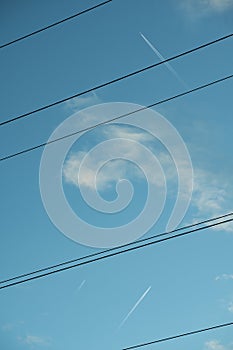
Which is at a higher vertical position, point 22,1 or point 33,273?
point 22,1

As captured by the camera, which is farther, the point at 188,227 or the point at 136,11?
the point at 136,11

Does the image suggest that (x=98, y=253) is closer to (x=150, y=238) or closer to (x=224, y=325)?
(x=150, y=238)

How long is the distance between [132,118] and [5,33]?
2079mm

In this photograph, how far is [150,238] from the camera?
18.2 feet

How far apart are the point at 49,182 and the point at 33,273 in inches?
116

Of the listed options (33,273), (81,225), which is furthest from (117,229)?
(33,273)

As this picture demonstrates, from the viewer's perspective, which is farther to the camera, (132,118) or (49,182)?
(49,182)

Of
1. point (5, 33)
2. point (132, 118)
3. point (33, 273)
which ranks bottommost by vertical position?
point (33, 273)

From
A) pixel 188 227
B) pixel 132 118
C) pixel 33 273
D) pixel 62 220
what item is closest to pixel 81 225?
pixel 62 220

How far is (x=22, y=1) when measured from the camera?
7746 millimetres

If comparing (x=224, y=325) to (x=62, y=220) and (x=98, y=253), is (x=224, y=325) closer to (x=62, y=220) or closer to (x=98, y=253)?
(x=98, y=253)

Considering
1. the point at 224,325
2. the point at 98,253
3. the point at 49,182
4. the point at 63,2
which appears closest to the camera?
the point at 224,325

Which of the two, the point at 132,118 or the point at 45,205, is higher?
the point at 132,118

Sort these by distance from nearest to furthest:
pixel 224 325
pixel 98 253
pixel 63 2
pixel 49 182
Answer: pixel 224 325
pixel 98 253
pixel 63 2
pixel 49 182
